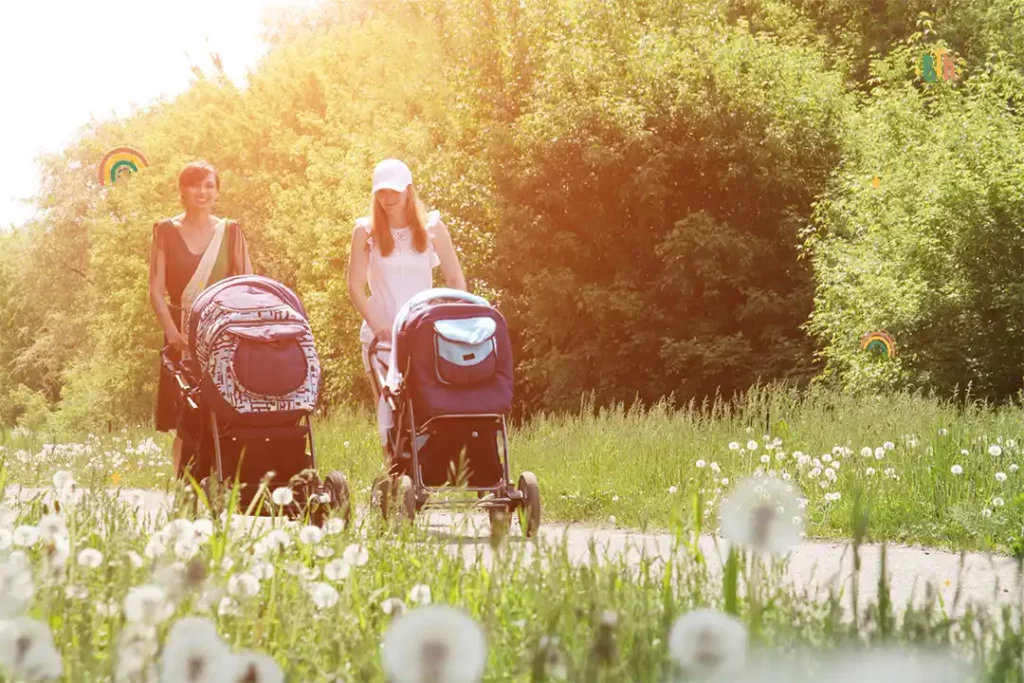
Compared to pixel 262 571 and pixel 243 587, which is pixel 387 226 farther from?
pixel 243 587

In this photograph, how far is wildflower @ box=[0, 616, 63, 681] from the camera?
2336 mm

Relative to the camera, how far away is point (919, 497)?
823 cm

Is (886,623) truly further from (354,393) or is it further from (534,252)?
(354,393)

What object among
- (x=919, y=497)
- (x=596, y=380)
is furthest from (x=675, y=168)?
(x=919, y=497)

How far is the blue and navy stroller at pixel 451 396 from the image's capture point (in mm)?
7508

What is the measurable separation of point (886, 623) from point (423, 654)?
1.17m

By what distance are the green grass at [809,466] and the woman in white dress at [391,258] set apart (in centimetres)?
105

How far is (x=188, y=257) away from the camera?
825cm

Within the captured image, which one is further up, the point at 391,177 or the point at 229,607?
the point at 391,177

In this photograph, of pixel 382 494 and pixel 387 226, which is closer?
pixel 382 494

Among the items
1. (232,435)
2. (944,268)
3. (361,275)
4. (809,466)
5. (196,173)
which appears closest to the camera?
(232,435)

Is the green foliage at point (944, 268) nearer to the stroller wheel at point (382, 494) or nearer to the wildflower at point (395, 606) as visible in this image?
the stroller wheel at point (382, 494)

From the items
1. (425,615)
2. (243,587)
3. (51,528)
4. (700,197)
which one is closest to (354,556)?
(243,587)

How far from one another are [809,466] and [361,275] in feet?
9.89
